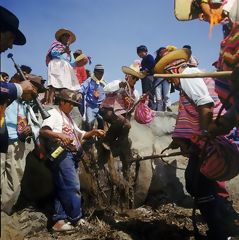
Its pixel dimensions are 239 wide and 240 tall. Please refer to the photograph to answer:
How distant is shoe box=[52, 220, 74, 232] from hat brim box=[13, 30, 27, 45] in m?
2.93

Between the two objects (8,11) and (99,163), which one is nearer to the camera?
(8,11)

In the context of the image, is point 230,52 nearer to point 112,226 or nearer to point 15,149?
point 112,226

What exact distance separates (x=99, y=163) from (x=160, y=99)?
3.35m

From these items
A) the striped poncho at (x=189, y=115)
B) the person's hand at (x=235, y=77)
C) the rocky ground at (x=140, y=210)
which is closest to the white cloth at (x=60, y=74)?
the rocky ground at (x=140, y=210)

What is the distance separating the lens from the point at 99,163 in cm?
686

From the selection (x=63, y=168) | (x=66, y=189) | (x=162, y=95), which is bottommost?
(x=66, y=189)

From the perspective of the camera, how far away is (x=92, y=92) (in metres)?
8.18

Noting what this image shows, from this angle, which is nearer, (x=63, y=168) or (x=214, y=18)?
(x=214, y=18)

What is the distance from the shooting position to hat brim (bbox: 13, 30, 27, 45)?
3.49 metres

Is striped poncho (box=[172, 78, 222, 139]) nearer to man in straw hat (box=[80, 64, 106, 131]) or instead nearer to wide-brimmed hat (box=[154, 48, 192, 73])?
wide-brimmed hat (box=[154, 48, 192, 73])

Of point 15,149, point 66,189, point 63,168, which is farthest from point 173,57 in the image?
point 15,149

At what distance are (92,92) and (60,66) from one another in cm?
96

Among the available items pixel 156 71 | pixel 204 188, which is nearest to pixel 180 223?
pixel 204 188

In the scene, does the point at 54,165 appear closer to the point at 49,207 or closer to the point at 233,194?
the point at 49,207
